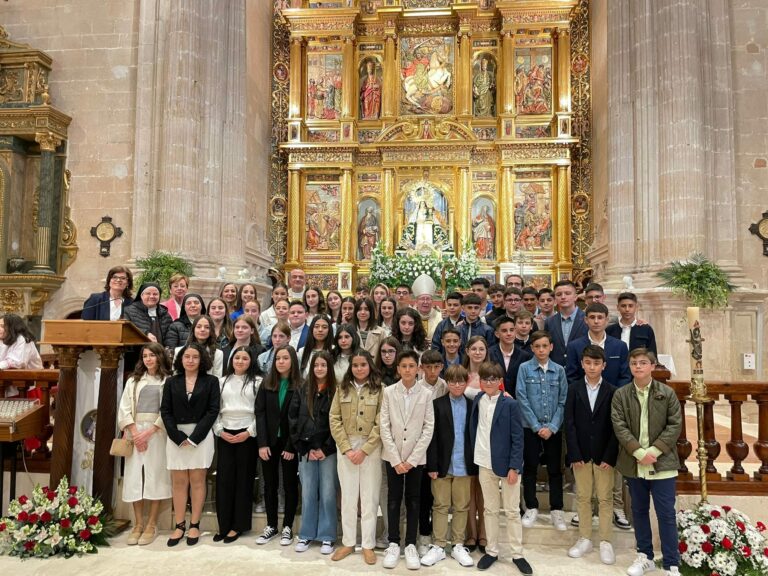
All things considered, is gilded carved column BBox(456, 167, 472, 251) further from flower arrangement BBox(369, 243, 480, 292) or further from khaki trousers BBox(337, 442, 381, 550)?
khaki trousers BBox(337, 442, 381, 550)

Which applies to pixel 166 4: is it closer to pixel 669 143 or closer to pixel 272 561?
pixel 669 143

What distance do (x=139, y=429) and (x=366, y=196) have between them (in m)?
9.80

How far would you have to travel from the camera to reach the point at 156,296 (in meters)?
5.71

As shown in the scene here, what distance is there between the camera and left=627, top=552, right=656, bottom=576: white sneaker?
415 centimetres

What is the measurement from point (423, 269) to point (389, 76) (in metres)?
5.59

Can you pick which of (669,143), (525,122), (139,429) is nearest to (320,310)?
(139,429)

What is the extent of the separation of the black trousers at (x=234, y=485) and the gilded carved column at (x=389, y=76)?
10691 millimetres

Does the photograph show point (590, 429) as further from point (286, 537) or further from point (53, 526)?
point (53, 526)

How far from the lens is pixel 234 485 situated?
4816 mm

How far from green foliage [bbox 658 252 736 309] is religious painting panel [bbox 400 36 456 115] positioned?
22.8ft

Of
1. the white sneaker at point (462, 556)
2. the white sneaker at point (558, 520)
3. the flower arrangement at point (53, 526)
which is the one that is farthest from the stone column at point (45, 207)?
the white sneaker at point (558, 520)

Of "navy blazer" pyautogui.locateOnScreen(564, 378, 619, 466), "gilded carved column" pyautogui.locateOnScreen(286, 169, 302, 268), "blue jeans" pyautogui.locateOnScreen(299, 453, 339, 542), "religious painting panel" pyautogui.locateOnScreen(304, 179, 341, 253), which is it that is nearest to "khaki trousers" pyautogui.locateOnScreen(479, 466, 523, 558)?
"navy blazer" pyautogui.locateOnScreen(564, 378, 619, 466)

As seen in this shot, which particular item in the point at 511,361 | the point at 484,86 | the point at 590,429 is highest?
the point at 484,86

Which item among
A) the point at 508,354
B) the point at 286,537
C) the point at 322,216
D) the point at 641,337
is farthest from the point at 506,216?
the point at 286,537
